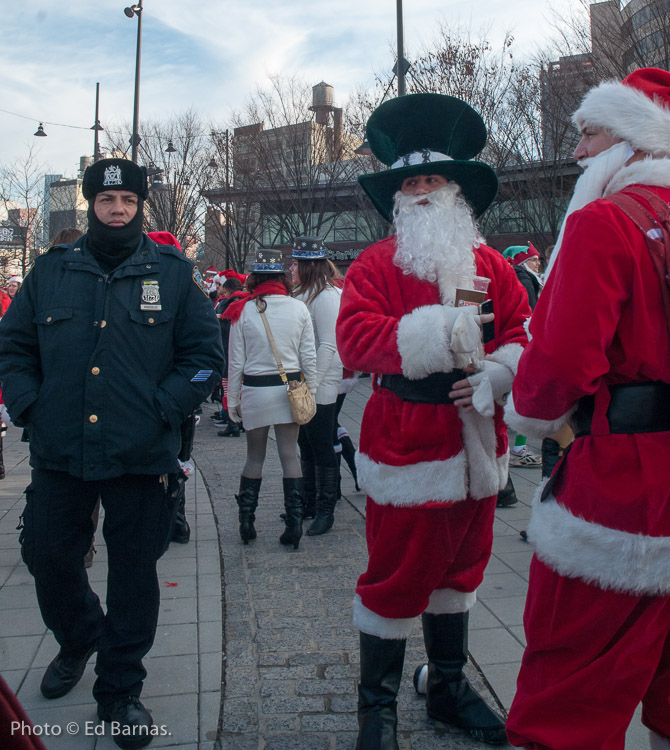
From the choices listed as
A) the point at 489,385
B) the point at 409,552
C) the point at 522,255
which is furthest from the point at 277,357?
the point at 522,255

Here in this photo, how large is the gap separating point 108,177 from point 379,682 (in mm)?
2254

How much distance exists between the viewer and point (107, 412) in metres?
2.90

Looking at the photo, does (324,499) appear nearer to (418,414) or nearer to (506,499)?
(506,499)

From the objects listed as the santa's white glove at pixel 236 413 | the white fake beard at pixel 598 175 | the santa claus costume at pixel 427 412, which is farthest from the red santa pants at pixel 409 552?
the santa's white glove at pixel 236 413

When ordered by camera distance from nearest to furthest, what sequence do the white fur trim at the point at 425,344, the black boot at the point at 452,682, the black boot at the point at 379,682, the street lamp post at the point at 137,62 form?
the white fur trim at the point at 425,344, the black boot at the point at 379,682, the black boot at the point at 452,682, the street lamp post at the point at 137,62

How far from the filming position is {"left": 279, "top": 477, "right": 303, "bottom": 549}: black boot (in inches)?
202

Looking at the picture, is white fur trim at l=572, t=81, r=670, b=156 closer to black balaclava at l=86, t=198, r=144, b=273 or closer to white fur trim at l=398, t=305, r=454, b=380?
white fur trim at l=398, t=305, r=454, b=380

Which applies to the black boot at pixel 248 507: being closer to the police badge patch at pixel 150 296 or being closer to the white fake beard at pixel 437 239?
the police badge patch at pixel 150 296

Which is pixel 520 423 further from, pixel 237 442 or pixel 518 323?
pixel 237 442

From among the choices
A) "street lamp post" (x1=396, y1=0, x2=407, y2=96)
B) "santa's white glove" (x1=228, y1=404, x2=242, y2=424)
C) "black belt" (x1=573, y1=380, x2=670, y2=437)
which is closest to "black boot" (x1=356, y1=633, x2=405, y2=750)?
"black belt" (x1=573, y1=380, x2=670, y2=437)

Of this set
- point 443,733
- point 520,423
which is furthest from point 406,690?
point 520,423

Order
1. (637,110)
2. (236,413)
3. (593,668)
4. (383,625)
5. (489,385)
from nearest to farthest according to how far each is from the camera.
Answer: (593,668) < (637,110) < (489,385) < (383,625) < (236,413)

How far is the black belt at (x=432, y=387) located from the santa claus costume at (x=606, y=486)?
2.04 feet

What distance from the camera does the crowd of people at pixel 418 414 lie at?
1986 mm
